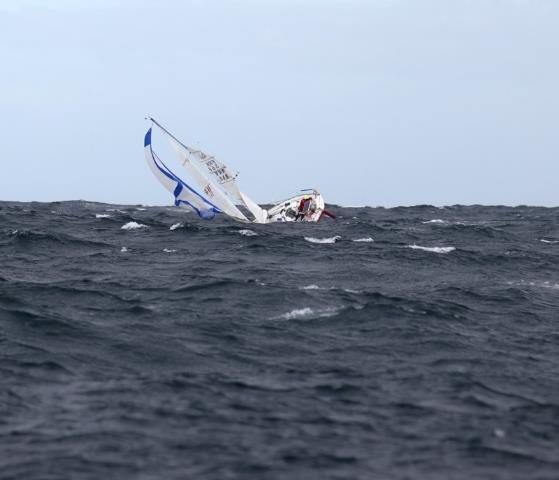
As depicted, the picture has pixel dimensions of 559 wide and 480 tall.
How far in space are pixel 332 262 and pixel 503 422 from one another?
24990 mm

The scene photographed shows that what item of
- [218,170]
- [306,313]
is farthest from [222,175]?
[306,313]

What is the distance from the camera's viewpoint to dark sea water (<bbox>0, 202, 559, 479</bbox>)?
704 inches

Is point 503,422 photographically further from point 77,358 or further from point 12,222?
point 12,222

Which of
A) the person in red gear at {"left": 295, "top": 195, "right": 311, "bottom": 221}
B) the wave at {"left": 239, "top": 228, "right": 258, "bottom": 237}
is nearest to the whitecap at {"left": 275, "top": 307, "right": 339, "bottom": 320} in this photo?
the wave at {"left": 239, "top": 228, "right": 258, "bottom": 237}

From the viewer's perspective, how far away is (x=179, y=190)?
6581 centimetres

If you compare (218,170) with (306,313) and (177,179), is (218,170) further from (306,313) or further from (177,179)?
(306,313)

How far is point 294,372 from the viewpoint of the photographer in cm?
2375

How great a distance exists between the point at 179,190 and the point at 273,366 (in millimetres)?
42551

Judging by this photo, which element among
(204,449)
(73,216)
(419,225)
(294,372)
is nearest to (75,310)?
(294,372)

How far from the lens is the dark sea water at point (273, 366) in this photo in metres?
17.9

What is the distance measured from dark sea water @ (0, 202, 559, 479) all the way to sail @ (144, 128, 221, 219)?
19250 millimetres

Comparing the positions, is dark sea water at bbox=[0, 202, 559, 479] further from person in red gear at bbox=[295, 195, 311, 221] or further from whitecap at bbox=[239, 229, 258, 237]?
person in red gear at bbox=[295, 195, 311, 221]

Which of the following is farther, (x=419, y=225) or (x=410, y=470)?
(x=419, y=225)

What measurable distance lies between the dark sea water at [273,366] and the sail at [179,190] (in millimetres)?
19250
